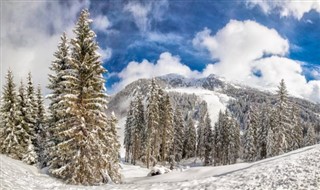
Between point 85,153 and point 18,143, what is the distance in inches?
772

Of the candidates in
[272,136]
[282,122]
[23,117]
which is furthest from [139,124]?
[23,117]

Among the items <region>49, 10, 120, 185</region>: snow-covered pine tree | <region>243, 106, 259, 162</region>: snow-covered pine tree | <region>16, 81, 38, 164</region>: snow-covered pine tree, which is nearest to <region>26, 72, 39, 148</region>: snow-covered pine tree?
<region>16, 81, 38, 164</region>: snow-covered pine tree

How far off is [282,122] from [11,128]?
4222 cm

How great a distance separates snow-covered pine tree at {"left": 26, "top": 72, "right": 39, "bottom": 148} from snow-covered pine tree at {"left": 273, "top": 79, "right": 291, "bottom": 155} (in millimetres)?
38087

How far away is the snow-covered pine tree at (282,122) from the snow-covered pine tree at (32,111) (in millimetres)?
38087

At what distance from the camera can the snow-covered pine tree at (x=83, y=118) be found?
26875mm

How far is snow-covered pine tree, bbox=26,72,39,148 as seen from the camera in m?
45.2

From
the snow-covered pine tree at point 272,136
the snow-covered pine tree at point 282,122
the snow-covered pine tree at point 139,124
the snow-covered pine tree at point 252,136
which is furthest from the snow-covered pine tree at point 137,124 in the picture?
the snow-covered pine tree at point 282,122

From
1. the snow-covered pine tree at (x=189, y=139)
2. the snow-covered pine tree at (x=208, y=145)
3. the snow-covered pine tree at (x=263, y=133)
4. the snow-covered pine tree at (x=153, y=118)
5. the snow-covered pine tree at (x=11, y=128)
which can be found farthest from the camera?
the snow-covered pine tree at (x=189, y=139)

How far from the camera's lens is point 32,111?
151 ft

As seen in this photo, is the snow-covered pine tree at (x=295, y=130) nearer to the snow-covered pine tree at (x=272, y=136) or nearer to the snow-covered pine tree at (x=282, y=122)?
the snow-covered pine tree at (x=272, y=136)

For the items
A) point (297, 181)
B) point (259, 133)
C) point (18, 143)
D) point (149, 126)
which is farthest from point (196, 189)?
point (259, 133)

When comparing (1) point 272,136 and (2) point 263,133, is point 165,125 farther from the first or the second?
(2) point 263,133

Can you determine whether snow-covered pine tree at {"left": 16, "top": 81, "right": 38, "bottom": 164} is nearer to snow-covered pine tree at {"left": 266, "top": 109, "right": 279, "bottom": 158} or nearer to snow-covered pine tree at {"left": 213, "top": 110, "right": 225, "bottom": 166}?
snow-covered pine tree at {"left": 266, "top": 109, "right": 279, "bottom": 158}
